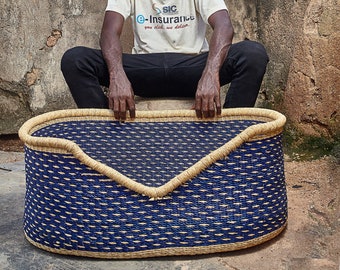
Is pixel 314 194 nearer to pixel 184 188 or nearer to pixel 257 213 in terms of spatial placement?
pixel 257 213

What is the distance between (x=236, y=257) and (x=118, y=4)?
47.0 inches

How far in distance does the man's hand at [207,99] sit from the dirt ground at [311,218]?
47 cm

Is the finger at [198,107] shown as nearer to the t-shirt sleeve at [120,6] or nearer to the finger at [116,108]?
the finger at [116,108]

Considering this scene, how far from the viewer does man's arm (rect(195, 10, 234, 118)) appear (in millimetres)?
2191

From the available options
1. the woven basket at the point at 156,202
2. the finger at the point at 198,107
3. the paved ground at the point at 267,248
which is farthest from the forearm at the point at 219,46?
the woven basket at the point at 156,202

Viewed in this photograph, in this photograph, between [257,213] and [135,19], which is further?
[135,19]

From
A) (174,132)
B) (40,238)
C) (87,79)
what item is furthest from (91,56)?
(40,238)

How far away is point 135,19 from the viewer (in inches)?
106

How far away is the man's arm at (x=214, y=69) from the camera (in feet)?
7.19

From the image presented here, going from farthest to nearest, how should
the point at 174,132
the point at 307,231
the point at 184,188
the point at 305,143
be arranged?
1. the point at 305,143
2. the point at 174,132
3. the point at 307,231
4. the point at 184,188

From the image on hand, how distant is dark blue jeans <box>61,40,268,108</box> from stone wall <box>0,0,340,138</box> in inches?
21.8

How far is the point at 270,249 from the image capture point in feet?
6.51

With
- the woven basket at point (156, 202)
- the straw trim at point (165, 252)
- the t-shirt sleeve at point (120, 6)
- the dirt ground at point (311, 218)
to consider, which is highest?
the t-shirt sleeve at point (120, 6)

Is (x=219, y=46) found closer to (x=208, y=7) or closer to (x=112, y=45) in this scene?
(x=208, y=7)
